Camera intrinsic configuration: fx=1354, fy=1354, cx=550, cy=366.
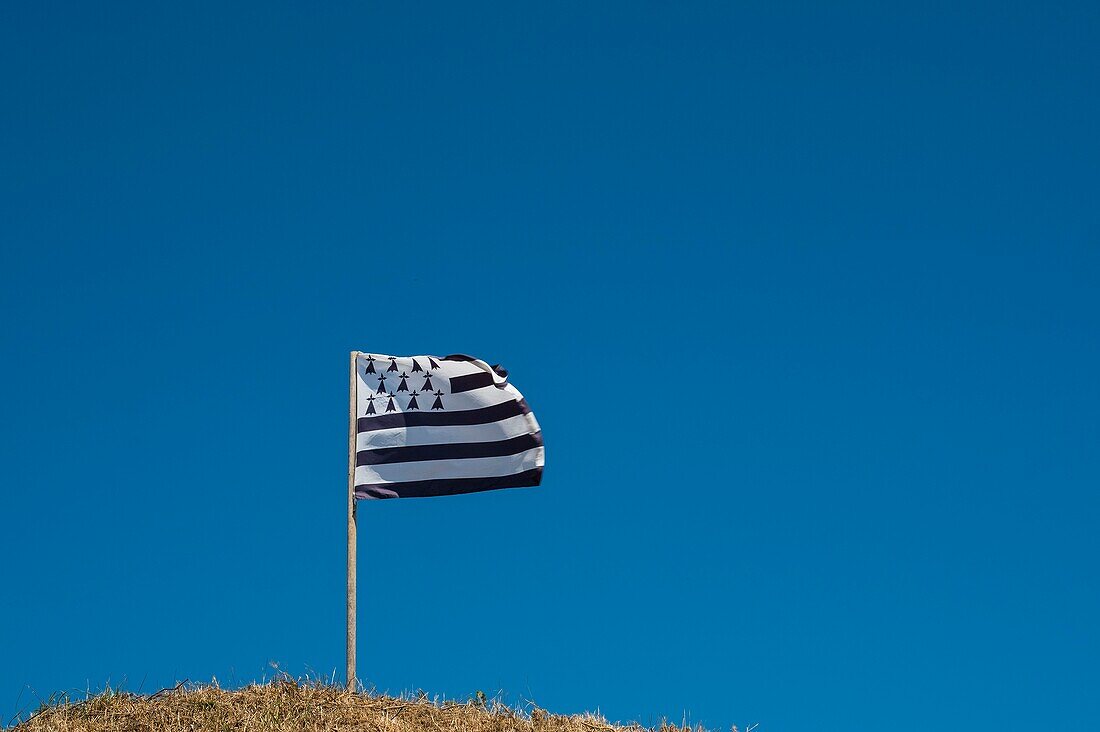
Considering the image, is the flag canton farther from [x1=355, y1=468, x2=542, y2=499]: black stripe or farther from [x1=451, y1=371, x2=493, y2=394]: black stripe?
[x1=355, y1=468, x2=542, y2=499]: black stripe

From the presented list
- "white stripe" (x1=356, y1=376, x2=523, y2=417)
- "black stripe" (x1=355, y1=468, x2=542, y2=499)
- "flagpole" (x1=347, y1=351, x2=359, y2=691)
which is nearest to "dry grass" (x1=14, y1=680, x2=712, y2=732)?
"flagpole" (x1=347, y1=351, x2=359, y2=691)

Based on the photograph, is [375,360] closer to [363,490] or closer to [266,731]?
[363,490]

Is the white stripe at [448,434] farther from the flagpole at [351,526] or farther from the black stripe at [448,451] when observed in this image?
the flagpole at [351,526]

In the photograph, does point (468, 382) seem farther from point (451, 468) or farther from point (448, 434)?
point (451, 468)

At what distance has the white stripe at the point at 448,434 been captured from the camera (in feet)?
62.2

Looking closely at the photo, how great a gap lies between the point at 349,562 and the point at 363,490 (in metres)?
1.17

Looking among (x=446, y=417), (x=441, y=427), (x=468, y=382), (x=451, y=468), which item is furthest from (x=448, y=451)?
(x=468, y=382)

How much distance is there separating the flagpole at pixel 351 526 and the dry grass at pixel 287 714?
643mm

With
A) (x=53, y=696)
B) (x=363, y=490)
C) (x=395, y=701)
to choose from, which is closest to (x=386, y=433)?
(x=363, y=490)

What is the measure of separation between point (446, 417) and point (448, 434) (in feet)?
0.82

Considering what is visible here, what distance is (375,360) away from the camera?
1934 centimetres

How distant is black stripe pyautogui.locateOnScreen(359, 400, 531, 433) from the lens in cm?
1906

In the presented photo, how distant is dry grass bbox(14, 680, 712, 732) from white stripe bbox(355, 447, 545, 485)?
10.9 feet

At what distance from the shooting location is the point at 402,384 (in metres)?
19.4
